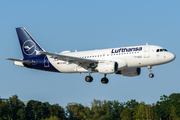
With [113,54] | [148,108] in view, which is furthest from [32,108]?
[113,54]

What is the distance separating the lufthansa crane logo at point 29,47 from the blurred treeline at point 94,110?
161 ft

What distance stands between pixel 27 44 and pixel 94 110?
61.6 meters

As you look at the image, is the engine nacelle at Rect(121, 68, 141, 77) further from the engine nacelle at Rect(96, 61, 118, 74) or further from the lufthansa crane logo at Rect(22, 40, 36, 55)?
the lufthansa crane logo at Rect(22, 40, 36, 55)

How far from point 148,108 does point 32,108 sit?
133 feet

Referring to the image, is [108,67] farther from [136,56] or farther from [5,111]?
[5,111]

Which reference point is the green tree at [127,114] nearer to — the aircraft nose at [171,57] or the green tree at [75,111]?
the green tree at [75,111]

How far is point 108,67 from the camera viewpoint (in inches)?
2221

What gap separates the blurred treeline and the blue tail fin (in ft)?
Result: 161

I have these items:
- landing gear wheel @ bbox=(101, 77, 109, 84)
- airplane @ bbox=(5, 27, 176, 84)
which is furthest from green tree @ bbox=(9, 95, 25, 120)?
landing gear wheel @ bbox=(101, 77, 109, 84)

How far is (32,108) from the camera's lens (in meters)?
133

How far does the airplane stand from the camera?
184ft

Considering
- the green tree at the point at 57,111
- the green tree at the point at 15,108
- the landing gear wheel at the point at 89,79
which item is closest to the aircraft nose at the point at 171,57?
the landing gear wheel at the point at 89,79

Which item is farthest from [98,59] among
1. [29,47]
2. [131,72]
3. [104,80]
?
[29,47]

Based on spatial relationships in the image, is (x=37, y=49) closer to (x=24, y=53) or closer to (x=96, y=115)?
(x=24, y=53)
